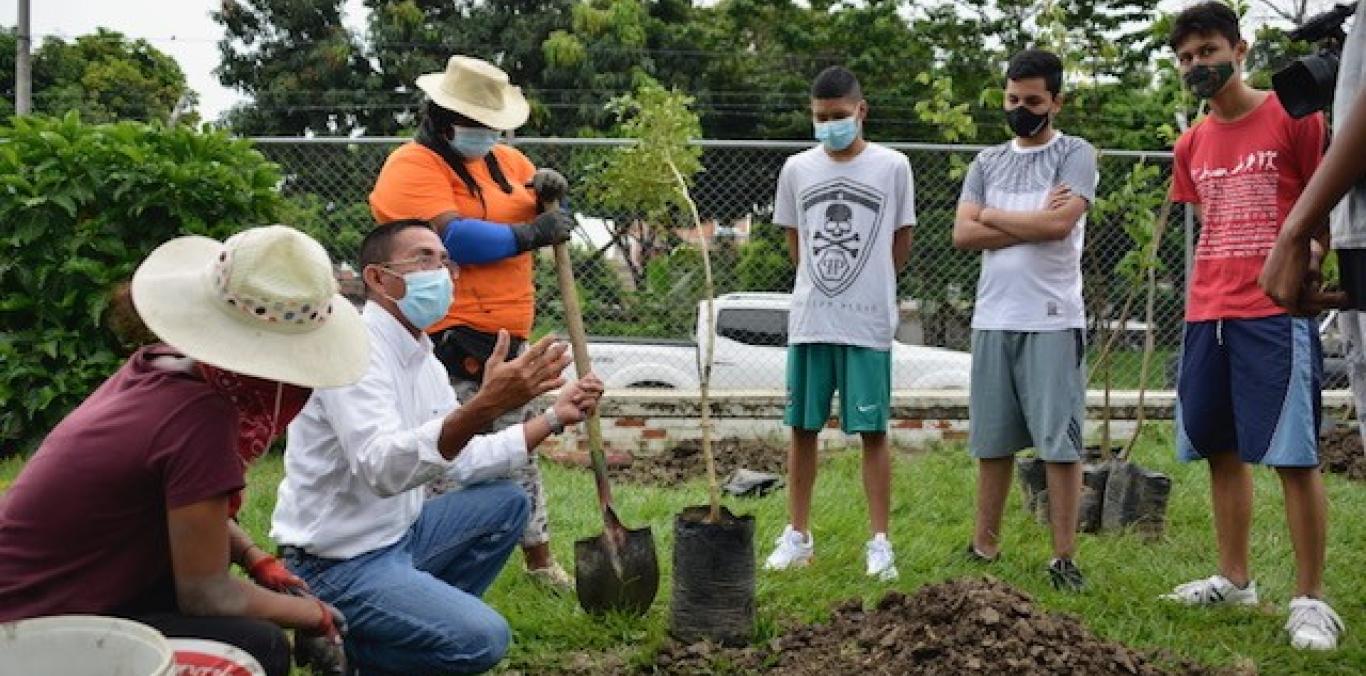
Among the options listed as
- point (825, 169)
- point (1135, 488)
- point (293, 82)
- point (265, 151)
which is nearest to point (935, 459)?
point (1135, 488)

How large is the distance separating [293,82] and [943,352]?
15495 mm

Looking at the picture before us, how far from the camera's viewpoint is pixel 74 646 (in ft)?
6.61

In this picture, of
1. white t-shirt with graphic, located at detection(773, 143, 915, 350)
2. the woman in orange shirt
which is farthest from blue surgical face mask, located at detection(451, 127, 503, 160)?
white t-shirt with graphic, located at detection(773, 143, 915, 350)

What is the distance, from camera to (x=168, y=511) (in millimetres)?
2287

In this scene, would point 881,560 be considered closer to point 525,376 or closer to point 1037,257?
point 1037,257

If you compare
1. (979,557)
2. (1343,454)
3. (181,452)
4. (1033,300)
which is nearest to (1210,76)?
(1033,300)

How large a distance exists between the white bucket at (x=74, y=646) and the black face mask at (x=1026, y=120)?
3.62 metres

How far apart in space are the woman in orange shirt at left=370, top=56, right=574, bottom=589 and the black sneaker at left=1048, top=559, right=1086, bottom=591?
5.96ft

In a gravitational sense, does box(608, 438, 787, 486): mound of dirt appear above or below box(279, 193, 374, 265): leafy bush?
below

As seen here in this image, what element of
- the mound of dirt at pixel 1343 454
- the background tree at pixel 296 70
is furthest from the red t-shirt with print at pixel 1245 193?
the background tree at pixel 296 70

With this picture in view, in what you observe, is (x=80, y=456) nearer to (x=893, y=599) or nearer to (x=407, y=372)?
(x=407, y=372)

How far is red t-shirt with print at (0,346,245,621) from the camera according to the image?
2273 mm

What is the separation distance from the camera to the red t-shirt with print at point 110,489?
7.46 feet

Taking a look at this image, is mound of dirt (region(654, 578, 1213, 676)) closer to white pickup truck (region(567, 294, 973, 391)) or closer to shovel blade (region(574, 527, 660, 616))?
shovel blade (region(574, 527, 660, 616))
